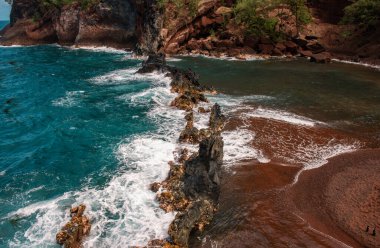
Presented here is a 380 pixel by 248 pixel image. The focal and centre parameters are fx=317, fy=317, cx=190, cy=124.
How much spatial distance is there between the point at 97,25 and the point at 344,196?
259 ft

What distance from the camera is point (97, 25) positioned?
83500 millimetres

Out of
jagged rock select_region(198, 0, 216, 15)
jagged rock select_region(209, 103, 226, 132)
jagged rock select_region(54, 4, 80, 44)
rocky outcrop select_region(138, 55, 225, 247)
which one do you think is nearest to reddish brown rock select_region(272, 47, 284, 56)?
jagged rock select_region(198, 0, 216, 15)

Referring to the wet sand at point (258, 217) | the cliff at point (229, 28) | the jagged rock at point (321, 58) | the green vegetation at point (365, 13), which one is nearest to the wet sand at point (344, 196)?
the wet sand at point (258, 217)

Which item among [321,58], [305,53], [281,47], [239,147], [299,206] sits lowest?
[299,206]

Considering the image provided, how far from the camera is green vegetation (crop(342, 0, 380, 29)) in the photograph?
184 ft

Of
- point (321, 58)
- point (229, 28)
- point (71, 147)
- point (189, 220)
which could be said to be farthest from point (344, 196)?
point (229, 28)

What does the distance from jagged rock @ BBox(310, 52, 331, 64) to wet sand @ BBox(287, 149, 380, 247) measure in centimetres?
3714

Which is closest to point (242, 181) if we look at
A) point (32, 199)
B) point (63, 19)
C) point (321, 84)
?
point (32, 199)

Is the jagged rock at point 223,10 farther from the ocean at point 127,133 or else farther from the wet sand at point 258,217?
the wet sand at point 258,217

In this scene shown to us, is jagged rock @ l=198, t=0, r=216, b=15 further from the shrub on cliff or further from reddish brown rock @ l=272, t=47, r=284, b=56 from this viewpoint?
reddish brown rock @ l=272, t=47, r=284, b=56

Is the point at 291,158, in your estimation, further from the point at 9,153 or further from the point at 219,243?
the point at 9,153

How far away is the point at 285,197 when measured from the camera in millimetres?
18375

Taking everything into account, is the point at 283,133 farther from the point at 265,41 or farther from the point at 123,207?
the point at 265,41

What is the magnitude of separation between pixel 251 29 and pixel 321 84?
97.2 feet
